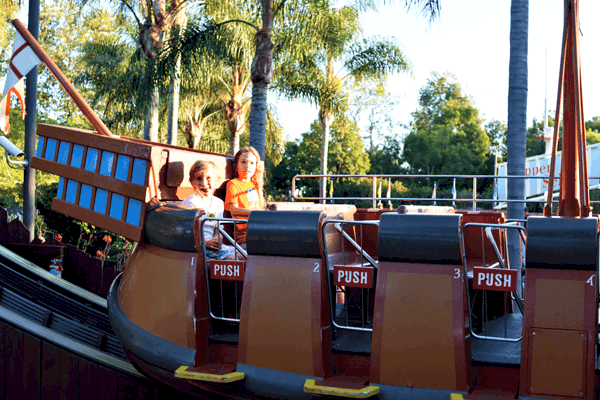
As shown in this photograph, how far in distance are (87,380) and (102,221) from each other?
139 cm

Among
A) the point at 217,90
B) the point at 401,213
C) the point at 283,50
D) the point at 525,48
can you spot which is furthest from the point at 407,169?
the point at 401,213

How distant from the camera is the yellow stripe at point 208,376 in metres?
3.53

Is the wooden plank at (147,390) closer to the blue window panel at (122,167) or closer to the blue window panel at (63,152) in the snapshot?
the blue window panel at (122,167)

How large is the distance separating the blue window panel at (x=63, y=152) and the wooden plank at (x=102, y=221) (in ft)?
1.20

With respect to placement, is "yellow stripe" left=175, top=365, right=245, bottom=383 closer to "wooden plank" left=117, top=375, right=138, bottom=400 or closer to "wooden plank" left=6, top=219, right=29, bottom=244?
"wooden plank" left=117, top=375, right=138, bottom=400

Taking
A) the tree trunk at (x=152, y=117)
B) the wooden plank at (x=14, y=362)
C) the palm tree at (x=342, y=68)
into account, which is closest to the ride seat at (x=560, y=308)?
the wooden plank at (x=14, y=362)

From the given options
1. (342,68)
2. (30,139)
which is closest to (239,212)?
(30,139)

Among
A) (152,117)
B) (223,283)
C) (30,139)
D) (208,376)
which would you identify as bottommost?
(208,376)

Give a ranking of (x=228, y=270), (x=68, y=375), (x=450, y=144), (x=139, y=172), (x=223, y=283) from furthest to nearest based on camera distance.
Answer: (x=450, y=144) → (x=68, y=375) → (x=139, y=172) → (x=223, y=283) → (x=228, y=270)

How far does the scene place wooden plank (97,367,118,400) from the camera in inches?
192

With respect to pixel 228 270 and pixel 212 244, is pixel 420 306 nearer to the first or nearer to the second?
pixel 228 270

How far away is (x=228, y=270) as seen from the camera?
3848 millimetres

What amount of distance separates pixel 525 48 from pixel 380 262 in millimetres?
5155

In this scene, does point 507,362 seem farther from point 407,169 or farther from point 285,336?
point 407,169
